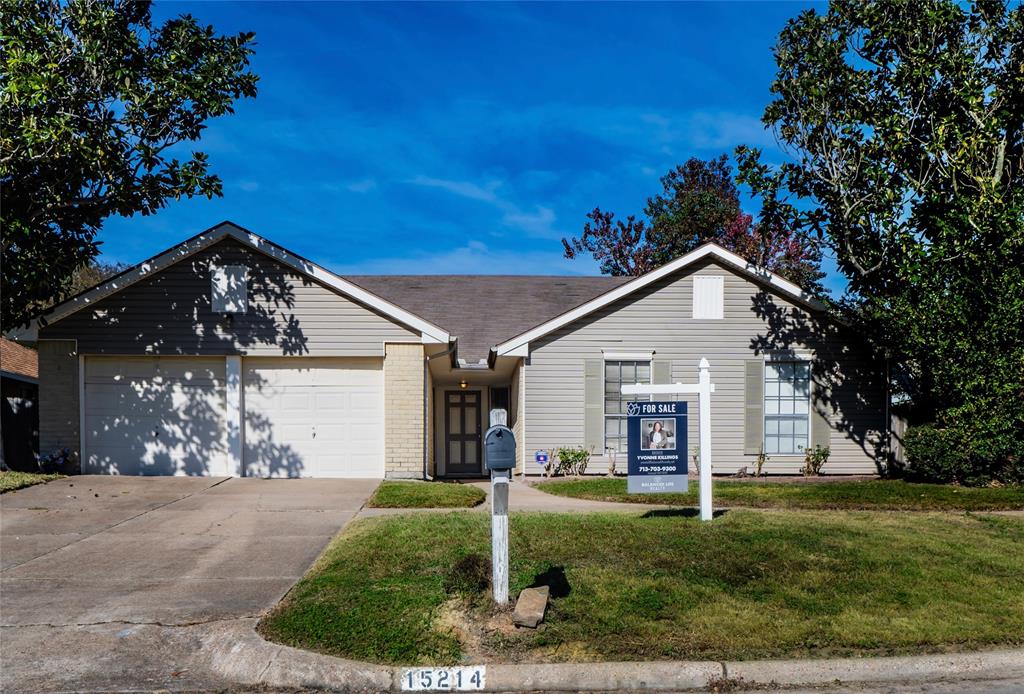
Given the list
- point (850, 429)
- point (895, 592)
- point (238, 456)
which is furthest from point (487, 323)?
point (895, 592)

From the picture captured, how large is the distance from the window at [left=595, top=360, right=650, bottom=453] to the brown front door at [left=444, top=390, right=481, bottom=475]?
490 cm

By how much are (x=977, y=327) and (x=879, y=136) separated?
3.97 metres

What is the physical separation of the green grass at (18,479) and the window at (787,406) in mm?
13602

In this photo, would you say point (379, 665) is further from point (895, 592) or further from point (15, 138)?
point (15, 138)

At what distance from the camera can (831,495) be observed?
13.0m

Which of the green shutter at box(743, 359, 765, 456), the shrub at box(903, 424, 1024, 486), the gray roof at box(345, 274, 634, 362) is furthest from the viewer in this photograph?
the gray roof at box(345, 274, 634, 362)

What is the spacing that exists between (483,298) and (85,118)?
35.7 feet

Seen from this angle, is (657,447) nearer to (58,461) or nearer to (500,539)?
(500,539)

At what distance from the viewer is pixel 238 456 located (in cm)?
1529

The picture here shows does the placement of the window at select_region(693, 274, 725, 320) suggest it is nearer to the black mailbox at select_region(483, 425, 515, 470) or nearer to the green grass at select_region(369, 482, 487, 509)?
the green grass at select_region(369, 482, 487, 509)

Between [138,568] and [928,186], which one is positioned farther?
[928,186]

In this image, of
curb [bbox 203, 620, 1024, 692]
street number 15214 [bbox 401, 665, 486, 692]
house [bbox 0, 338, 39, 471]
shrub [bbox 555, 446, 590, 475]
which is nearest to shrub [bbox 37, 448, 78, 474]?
house [bbox 0, 338, 39, 471]

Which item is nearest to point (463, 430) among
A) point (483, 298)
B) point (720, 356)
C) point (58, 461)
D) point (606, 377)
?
point (483, 298)

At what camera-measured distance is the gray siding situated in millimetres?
15156
